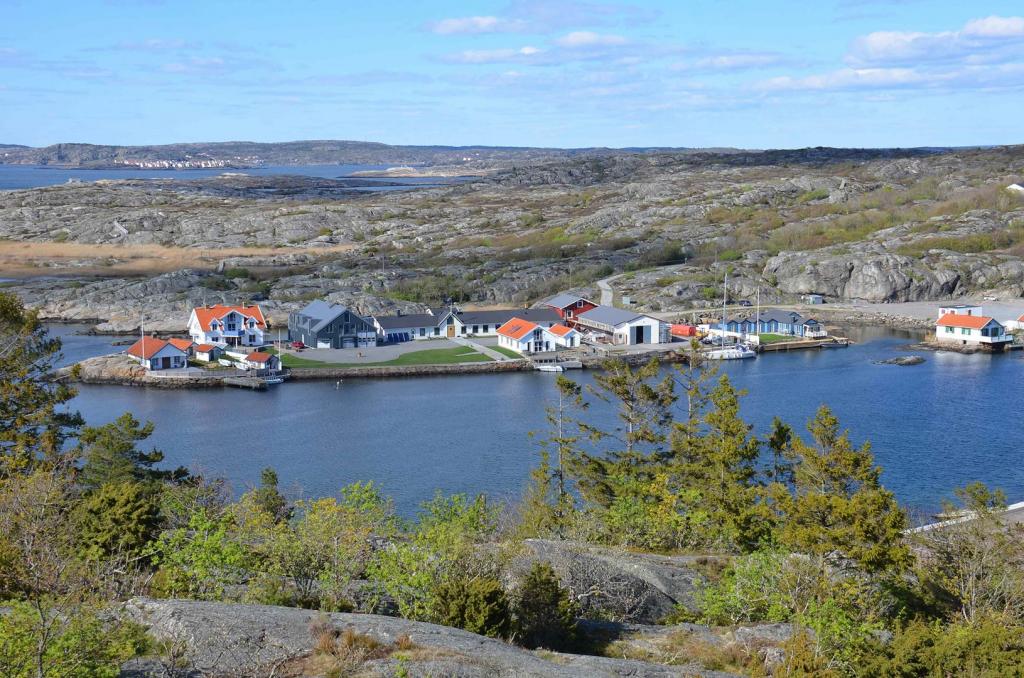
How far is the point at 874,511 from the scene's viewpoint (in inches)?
552

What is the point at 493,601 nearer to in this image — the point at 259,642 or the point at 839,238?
the point at 259,642

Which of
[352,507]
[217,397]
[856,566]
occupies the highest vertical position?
[352,507]

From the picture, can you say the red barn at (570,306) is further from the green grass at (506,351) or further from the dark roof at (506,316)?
the green grass at (506,351)

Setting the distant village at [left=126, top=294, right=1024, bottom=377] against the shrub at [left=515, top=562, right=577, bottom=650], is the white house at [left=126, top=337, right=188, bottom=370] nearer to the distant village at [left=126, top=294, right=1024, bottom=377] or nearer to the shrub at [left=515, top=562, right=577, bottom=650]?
the distant village at [left=126, top=294, right=1024, bottom=377]

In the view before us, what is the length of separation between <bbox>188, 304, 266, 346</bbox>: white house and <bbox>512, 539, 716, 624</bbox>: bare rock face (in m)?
38.1

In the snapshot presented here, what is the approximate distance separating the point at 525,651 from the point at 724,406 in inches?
443

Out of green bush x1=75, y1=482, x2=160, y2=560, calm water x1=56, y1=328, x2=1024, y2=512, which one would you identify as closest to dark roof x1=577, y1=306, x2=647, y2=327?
calm water x1=56, y1=328, x2=1024, y2=512

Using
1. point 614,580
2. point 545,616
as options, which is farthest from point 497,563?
point 614,580

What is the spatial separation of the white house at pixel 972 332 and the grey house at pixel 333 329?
3194 cm

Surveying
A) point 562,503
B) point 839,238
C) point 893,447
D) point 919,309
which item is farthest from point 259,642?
point 839,238

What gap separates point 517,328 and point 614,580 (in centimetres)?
3886

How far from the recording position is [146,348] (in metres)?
45.8

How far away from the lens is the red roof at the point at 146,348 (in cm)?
4538

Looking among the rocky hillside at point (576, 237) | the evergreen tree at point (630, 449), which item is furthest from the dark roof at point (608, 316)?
→ the evergreen tree at point (630, 449)
